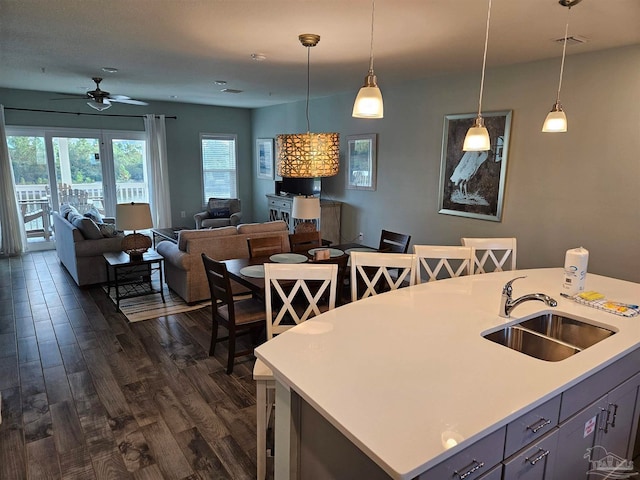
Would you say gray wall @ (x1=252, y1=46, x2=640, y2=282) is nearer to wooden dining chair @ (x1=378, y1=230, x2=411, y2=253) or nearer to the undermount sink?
wooden dining chair @ (x1=378, y1=230, x2=411, y2=253)


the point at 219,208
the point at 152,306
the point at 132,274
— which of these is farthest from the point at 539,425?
the point at 219,208

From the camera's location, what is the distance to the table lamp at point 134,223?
443cm

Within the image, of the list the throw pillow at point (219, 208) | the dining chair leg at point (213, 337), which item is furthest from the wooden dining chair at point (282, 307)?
the throw pillow at point (219, 208)

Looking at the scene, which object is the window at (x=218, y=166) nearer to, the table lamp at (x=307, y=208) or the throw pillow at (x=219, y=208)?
the throw pillow at (x=219, y=208)

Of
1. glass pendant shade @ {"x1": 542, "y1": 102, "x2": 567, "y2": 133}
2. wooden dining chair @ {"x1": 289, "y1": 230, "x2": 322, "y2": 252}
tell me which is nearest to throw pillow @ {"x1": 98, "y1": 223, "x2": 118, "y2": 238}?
wooden dining chair @ {"x1": 289, "y1": 230, "x2": 322, "y2": 252}

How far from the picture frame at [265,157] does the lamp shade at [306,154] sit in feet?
15.8

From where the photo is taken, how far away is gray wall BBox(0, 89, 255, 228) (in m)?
6.79

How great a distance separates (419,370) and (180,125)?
25.9 feet

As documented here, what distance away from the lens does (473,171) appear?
4590 mm

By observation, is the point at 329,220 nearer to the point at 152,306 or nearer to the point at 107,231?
the point at 152,306

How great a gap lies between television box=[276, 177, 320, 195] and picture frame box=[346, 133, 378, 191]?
0.75 m

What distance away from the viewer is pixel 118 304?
4480 millimetres

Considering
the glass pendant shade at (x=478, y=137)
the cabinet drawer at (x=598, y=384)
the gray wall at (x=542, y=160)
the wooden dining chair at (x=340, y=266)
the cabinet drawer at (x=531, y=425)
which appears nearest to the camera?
the cabinet drawer at (x=531, y=425)

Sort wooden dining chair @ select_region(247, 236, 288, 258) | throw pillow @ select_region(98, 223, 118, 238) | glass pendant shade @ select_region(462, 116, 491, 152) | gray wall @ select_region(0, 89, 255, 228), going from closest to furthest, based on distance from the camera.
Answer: glass pendant shade @ select_region(462, 116, 491, 152)
wooden dining chair @ select_region(247, 236, 288, 258)
throw pillow @ select_region(98, 223, 118, 238)
gray wall @ select_region(0, 89, 255, 228)
